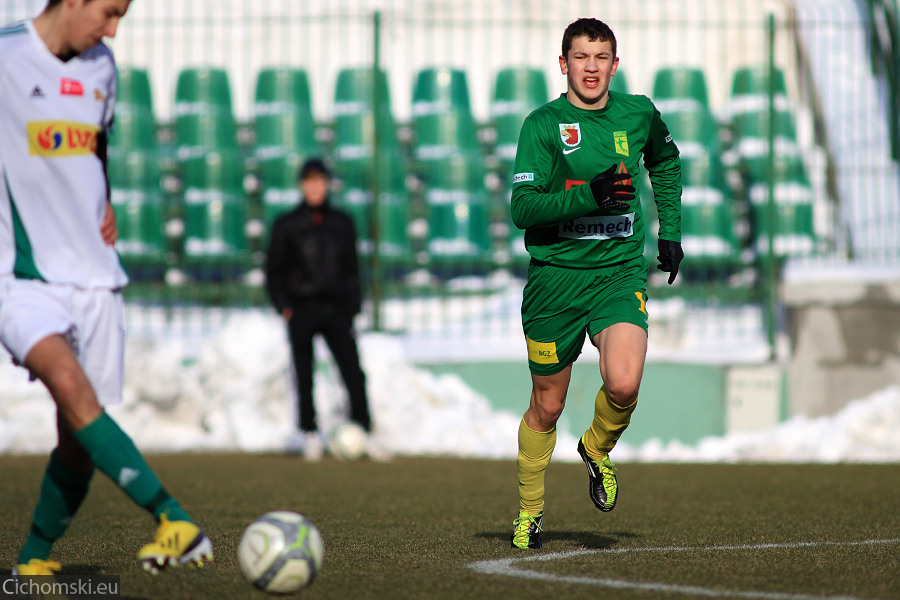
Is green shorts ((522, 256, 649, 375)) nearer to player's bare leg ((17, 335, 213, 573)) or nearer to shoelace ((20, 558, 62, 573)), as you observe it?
player's bare leg ((17, 335, 213, 573))

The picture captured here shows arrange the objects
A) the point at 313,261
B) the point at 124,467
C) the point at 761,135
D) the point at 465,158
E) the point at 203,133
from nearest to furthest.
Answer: the point at 124,467 < the point at 313,261 < the point at 761,135 < the point at 465,158 < the point at 203,133

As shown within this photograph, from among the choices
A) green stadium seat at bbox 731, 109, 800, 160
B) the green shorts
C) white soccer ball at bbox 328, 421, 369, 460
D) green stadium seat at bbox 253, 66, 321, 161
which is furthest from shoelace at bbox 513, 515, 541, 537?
green stadium seat at bbox 253, 66, 321, 161

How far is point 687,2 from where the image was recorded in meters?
15.2

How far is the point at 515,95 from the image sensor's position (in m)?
12.9

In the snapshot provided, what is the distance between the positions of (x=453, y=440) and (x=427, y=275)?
178 cm

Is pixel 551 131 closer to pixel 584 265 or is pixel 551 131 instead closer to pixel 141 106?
pixel 584 265

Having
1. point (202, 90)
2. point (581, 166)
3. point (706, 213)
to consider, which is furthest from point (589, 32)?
point (202, 90)

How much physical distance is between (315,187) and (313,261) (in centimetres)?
56

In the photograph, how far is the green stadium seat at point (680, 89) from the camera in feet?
38.8

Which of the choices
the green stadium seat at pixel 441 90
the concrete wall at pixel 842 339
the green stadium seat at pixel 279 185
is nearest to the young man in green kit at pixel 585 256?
the concrete wall at pixel 842 339

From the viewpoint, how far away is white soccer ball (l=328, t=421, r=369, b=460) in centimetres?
866

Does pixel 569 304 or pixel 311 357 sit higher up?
pixel 569 304

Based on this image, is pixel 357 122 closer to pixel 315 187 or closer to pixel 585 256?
pixel 315 187

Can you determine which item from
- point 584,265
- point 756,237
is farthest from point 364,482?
point 756,237
